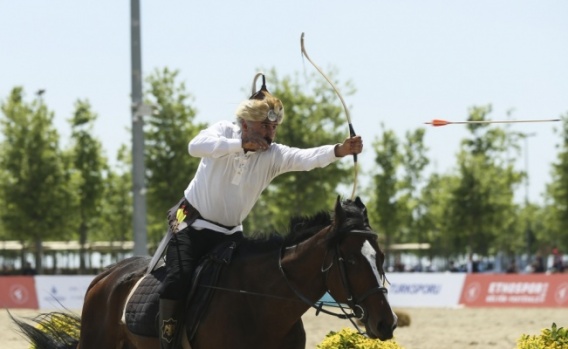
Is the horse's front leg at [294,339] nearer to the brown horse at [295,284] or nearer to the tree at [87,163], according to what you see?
the brown horse at [295,284]

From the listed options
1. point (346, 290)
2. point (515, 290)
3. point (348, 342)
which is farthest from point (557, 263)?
point (346, 290)

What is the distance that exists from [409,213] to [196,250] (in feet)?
149

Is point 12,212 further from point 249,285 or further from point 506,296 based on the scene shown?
point 249,285

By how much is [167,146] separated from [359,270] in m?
35.4

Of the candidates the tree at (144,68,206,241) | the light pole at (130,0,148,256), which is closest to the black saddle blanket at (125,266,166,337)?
the light pole at (130,0,148,256)

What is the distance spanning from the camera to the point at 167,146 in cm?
4116

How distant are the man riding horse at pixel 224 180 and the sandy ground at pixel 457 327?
25.7ft

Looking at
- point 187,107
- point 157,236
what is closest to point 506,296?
point 187,107

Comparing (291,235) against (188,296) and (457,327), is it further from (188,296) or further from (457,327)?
(457,327)

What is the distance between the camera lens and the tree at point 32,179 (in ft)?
144

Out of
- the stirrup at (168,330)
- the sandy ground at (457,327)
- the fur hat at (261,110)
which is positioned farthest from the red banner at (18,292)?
the fur hat at (261,110)

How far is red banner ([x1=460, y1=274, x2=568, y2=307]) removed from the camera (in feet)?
93.3

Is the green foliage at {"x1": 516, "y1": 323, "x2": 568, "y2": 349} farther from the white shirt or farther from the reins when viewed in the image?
the white shirt

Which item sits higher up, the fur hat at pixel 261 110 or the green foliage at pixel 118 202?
the fur hat at pixel 261 110
